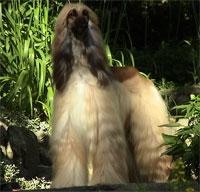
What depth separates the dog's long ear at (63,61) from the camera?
5168 millimetres

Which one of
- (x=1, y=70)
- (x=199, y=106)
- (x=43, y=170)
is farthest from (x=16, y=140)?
(x=199, y=106)

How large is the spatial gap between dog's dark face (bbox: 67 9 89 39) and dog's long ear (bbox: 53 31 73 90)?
0.24 feet

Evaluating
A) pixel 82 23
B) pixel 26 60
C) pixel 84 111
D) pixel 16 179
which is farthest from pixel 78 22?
pixel 26 60

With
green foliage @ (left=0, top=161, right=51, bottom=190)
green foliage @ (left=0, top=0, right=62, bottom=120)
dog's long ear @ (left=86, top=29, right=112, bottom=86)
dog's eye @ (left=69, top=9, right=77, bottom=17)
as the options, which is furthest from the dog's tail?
green foliage @ (left=0, top=0, right=62, bottom=120)

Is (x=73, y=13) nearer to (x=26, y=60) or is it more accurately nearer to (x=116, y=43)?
(x=26, y=60)

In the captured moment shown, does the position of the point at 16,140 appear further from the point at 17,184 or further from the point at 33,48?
the point at 33,48

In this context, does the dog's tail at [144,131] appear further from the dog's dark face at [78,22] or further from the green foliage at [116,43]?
the green foliage at [116,43]

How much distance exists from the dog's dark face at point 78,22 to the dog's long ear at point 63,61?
72 millimetres

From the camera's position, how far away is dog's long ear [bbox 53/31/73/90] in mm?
5168

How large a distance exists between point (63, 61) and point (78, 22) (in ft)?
1.19

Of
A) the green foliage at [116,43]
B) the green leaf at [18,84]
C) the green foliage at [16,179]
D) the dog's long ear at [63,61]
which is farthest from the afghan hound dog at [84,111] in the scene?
the green foliage at [116,43]

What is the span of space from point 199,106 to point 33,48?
308cm

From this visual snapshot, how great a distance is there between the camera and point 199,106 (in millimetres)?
5305

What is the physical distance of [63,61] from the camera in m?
5.18
